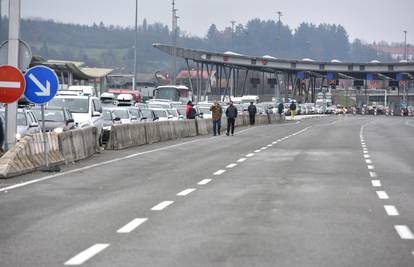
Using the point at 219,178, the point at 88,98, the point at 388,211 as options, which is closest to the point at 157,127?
the point at 88,98

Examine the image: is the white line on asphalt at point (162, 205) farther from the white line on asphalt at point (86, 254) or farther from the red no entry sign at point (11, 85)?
the red no entry sign at point (11, 85)

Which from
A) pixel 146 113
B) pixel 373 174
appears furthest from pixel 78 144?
pixel 146 113

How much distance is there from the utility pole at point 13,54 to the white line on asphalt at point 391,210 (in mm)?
9955

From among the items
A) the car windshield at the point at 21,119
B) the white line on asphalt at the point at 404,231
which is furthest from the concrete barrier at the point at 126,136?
the white line on asphalt at the point at 404,231

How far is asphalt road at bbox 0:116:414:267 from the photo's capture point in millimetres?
8016

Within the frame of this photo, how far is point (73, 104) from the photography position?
3369 cm

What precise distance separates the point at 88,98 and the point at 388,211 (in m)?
22.8

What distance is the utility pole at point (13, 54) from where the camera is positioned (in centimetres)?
1955

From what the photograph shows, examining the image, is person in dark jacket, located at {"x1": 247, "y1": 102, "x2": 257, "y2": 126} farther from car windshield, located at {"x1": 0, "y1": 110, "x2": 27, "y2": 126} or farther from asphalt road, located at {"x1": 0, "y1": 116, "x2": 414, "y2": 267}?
asphalt road, located at {"x1": 0, "y1": 116, "x2": 414, "y2": 267}

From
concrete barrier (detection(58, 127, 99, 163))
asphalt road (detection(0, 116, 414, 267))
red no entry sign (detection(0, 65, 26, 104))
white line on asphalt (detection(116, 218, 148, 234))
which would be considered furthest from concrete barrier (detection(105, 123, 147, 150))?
white line on asphalt (detection(116, 218, 148, 234))

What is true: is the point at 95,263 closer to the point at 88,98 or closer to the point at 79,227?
the point at 79,227

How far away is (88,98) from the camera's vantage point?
1315 inches

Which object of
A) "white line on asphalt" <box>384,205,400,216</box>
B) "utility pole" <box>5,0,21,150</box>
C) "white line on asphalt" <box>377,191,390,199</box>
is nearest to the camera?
"white line on asphalt" <box>384,205,400,216</box>

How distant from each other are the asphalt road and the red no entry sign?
1.60 meters
